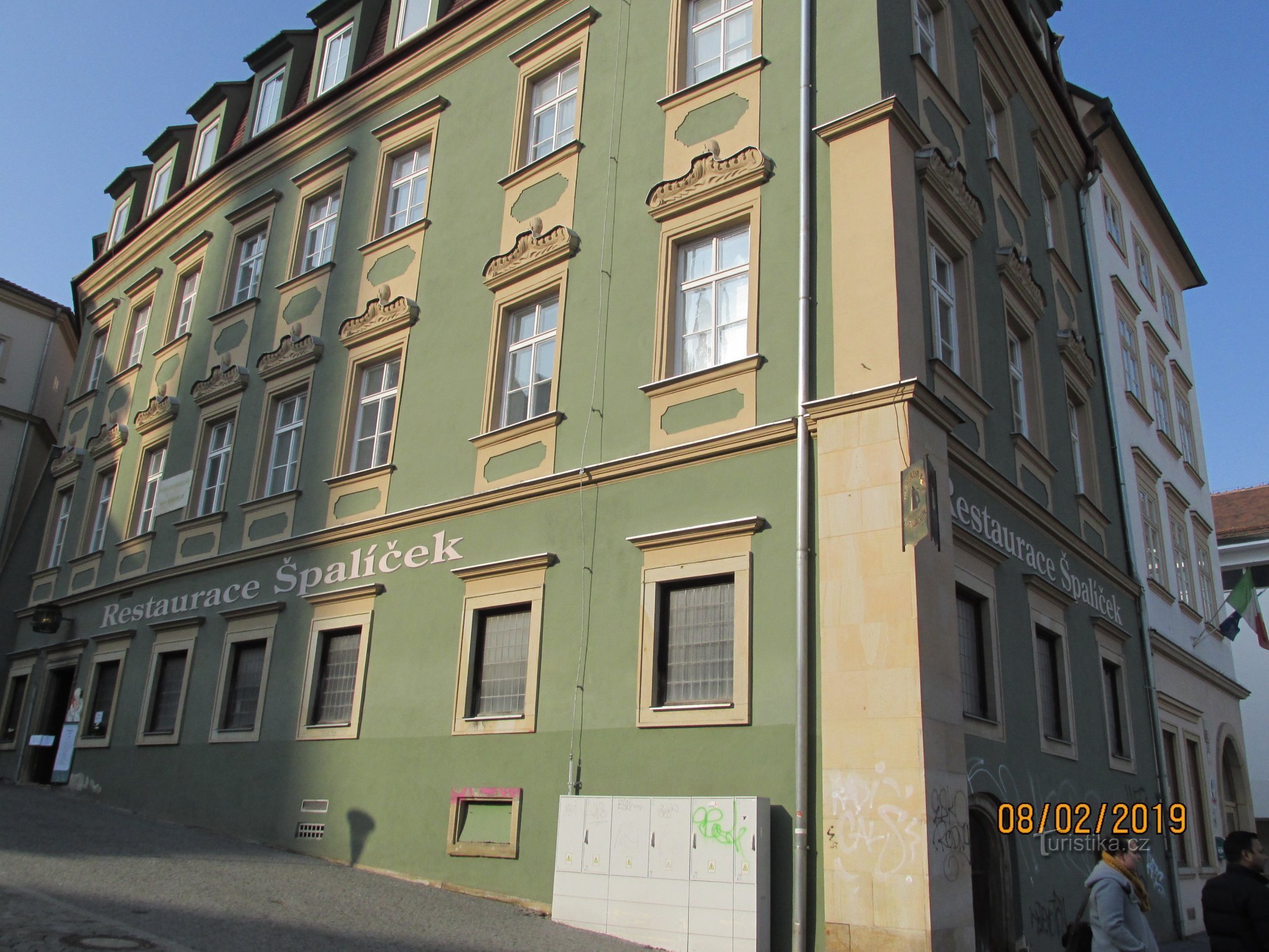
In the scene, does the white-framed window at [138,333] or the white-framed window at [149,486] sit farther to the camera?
the white-framed window at [138,333]

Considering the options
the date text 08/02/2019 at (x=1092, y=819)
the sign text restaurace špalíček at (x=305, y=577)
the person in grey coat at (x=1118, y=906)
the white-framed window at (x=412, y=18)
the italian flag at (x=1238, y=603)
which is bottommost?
the person in grey coat at (x=1118, y=906)

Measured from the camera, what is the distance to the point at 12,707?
819 inches

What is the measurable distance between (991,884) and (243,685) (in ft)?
33.7

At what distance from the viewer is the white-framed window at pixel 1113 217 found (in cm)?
2028

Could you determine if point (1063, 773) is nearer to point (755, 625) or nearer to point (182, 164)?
point (755, 625)

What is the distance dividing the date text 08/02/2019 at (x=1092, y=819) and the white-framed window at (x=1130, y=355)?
743 cm

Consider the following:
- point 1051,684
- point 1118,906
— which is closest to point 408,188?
point 1051,684

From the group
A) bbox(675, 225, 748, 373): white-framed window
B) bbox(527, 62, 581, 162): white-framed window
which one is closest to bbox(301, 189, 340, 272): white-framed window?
bbox(527, 62, 581, 162): white-framed window

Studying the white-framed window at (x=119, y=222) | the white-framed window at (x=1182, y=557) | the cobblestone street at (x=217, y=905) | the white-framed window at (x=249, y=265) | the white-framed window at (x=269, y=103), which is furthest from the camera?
the white-framed window at (x=119, y=222)

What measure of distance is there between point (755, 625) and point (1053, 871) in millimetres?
4315

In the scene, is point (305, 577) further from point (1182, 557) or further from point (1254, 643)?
point (1254, 643)

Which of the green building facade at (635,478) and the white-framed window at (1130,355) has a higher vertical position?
the white-framed window at (1130,355)

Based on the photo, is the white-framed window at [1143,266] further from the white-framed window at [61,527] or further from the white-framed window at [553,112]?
the white-framed window at [61,527]

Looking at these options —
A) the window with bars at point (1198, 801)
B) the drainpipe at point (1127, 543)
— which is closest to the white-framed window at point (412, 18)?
the drainpipe at point (1127, 543)
